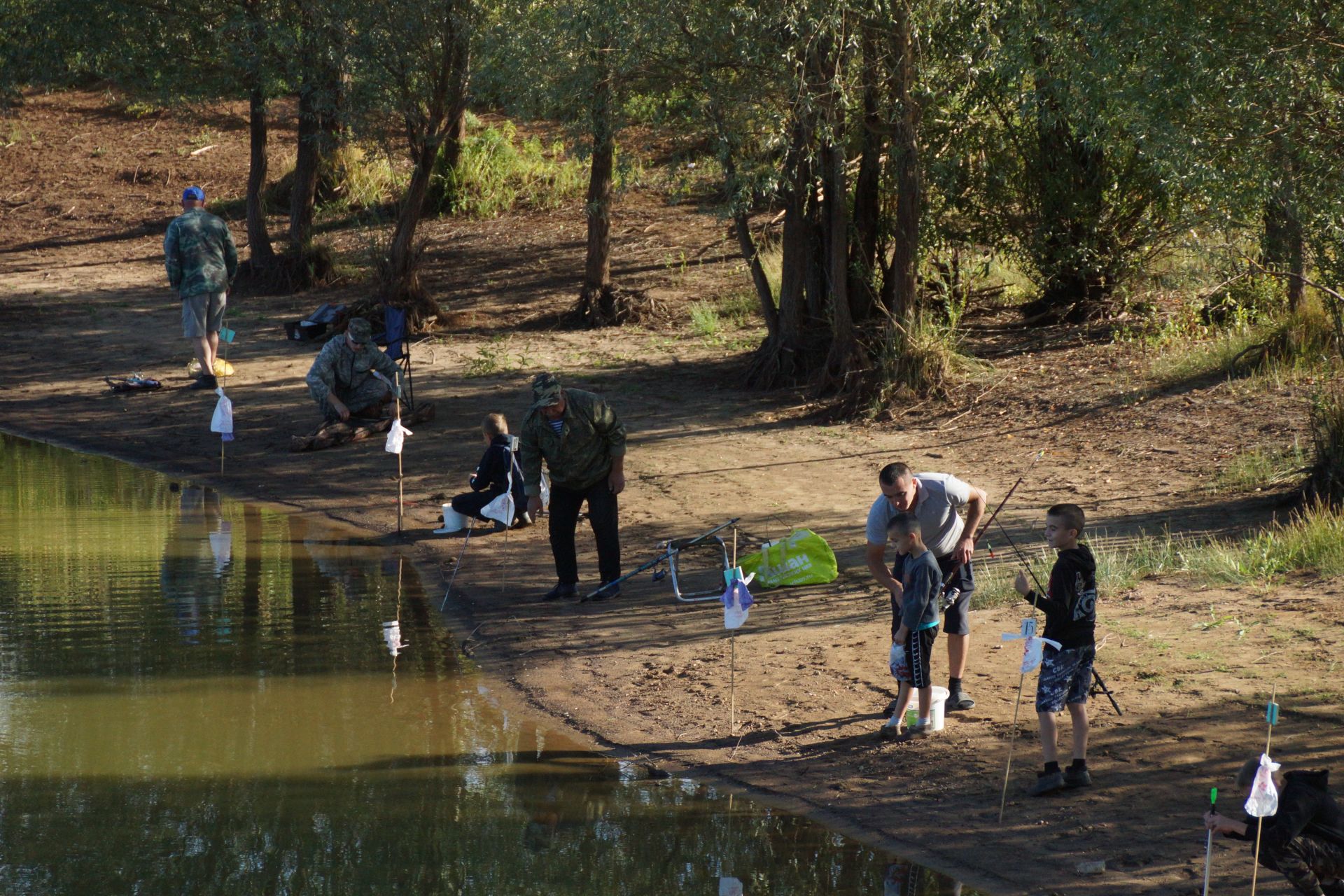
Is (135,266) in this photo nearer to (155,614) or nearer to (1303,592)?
(155,614)

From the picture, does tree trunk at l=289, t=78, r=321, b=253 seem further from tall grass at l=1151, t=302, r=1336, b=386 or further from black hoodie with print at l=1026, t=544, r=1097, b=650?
black hoodie with print at l=1026, t=544, r=1097, b=650

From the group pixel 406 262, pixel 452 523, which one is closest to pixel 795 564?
pixel 452 523

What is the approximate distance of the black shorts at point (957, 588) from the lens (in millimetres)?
6957

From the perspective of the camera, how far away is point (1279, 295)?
595 inches

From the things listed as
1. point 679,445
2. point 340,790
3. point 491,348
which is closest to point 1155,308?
point 679,445

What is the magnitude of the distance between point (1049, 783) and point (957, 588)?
3.83ft

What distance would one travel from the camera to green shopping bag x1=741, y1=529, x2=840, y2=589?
31.1 feet

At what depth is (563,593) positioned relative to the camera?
9.67 meters

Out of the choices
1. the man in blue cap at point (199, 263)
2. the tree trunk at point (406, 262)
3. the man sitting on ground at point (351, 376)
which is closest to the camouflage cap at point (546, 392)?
the man sitting on ground at point (351, 376)

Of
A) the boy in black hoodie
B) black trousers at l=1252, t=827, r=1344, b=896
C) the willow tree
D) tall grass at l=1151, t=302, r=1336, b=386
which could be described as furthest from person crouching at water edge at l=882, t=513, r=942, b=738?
the willow tree

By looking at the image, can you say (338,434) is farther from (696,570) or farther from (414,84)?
(414,84)

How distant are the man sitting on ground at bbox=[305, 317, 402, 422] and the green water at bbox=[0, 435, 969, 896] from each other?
12.8ft

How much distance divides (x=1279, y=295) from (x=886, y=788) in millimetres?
10649

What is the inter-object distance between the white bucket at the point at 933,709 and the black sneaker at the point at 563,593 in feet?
10.6
